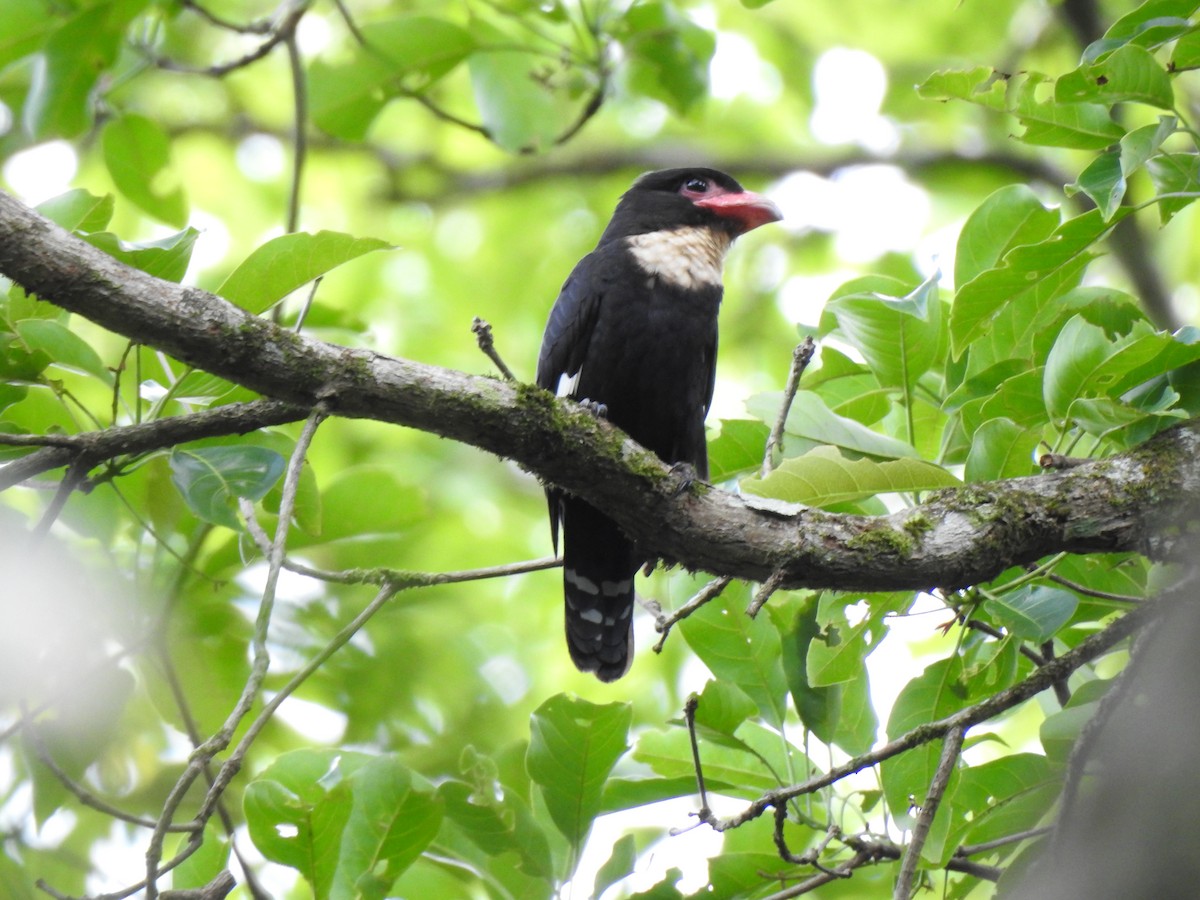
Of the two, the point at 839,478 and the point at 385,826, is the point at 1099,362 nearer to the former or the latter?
the point at 839,478

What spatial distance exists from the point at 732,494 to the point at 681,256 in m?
1.75

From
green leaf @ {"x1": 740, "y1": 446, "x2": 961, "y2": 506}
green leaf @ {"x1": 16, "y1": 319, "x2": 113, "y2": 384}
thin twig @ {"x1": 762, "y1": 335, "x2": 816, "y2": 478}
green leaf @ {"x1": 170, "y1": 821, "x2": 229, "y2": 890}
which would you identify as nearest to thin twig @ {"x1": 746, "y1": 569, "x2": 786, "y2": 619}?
green leaf @ {"x1": 740, "y1": 446, "x2": 961, "y2": 506}

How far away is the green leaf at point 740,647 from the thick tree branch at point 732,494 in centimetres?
40

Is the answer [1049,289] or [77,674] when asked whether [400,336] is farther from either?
[1049,289]

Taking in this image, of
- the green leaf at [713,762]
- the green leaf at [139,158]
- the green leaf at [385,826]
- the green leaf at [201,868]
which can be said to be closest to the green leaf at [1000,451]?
Answer: the green leaf at [713,762]

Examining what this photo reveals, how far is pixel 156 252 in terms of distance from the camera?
232cm

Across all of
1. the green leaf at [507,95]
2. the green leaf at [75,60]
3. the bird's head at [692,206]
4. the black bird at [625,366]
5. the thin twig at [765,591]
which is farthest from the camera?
the green leaf at [507,95]

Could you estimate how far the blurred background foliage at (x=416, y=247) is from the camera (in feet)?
11.2

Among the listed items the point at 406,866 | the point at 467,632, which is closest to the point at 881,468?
the point at 406,866

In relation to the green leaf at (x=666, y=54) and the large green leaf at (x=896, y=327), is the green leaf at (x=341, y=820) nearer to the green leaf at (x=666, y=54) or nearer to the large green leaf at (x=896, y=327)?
the large green leaf at (x=896, y=327)

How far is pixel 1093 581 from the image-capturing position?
2842 millimetres

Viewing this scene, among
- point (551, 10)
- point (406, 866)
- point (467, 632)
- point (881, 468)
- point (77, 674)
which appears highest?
point (551, 10)

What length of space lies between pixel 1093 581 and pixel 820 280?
20.6ft

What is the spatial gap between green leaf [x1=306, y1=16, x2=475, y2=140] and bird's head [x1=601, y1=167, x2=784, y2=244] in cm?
91
